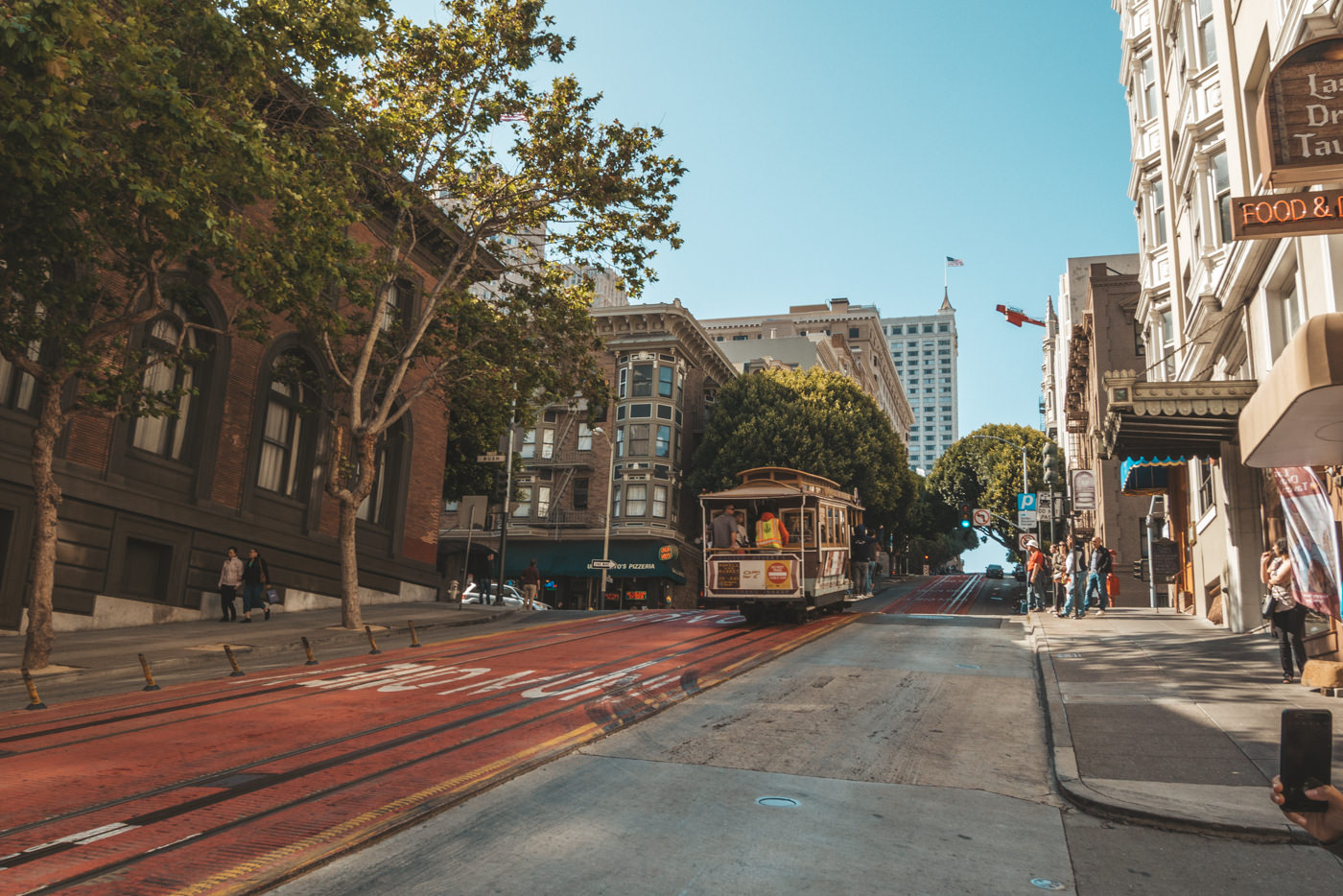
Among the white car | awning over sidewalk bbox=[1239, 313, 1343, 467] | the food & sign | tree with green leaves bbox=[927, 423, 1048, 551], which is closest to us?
awning over sidewalk bbox=[1239, 313, 1343, 467]

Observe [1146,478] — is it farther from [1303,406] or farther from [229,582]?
[229,582]

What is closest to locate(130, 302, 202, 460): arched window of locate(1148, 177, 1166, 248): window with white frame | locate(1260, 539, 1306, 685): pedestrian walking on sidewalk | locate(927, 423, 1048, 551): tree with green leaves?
locate(1260, 539, 1306, 685): pedestrian walking on sidewalk

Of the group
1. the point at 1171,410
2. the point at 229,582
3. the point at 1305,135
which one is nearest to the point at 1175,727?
the point at 1305,135

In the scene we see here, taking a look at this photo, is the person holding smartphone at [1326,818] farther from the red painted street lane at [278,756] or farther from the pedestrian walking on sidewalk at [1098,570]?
the pedestrian walking on sidewalk at [1098,570]

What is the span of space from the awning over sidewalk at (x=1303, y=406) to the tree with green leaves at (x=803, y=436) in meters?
38.9

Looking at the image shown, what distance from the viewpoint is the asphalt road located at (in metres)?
4.98

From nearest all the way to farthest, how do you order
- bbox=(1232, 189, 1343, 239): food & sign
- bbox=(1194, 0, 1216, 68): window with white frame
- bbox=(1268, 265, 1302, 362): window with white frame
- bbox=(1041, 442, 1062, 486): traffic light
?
bbox=(1232, 189, 1343, 239): food & sign < bbox=(1268, 265, 1302, 362): window with white frame < bbox=(1194, 0, 1216, 68): window with white frame < bbox=(1041, 442, 1062, 486): traffic light

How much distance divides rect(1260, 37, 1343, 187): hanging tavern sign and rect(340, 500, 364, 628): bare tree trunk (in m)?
16.8

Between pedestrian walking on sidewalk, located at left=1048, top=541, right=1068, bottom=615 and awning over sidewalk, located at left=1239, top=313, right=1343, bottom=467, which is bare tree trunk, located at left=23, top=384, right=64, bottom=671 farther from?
pedestrian walking on sidewalk, located at left=1048, top=541, right=1068, bottom=615

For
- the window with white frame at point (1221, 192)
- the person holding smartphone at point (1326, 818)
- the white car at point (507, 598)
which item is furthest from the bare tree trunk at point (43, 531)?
the window with white frame at point (1221, 192)

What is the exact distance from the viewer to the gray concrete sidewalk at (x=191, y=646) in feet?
39.9

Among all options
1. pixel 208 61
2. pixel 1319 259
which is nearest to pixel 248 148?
pixel 208 61

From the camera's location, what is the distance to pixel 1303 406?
739 centimetres

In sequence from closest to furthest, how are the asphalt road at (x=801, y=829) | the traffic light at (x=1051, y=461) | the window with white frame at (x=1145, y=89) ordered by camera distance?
the asphalt road at (x=801, y=829) → the window with white frame at (x=1145, y=89) → the traffic light at (x=1051, y=461)
